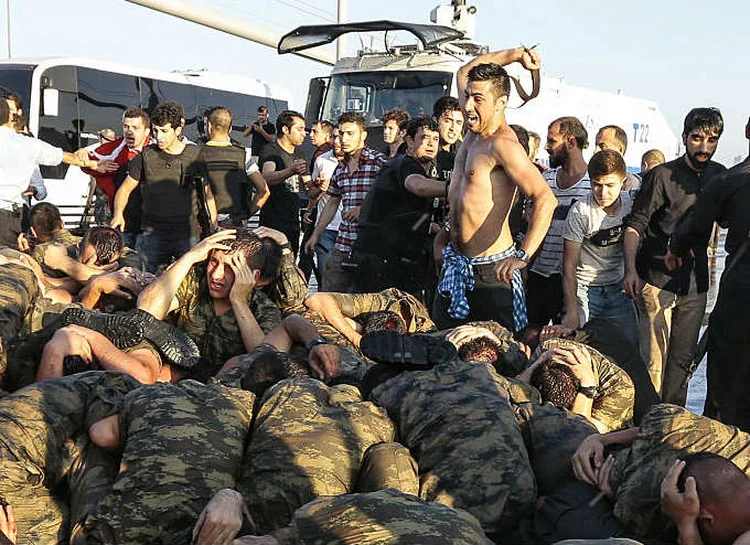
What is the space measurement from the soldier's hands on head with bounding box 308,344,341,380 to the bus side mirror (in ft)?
35.5

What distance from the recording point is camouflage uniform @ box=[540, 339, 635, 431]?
4219 mm

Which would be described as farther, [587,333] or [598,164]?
[598,164]

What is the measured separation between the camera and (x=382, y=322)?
4.94 meters

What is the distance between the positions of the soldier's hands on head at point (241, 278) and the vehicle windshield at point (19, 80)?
10.1 metres

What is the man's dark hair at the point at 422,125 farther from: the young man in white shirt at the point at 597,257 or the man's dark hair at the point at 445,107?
the young man in white shirt at the point at 597,257

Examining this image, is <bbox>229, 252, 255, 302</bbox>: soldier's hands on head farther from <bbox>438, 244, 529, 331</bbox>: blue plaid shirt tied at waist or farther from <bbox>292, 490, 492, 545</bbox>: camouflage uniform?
<bbox>292, 490, 492, 545</bbox>: camouflage uniform

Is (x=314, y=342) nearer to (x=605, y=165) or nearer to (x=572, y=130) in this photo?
(x=605, y=165)

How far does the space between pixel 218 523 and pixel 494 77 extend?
282 cm

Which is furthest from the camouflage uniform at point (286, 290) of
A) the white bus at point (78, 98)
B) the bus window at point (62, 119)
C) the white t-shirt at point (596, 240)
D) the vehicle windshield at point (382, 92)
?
the bus window at point (62, 119)

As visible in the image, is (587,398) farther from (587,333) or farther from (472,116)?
(472,116)

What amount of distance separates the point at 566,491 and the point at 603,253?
7.87ft

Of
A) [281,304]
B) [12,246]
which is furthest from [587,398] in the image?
[12,246]

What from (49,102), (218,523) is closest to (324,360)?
(218,523)

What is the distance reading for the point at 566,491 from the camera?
3344mm
